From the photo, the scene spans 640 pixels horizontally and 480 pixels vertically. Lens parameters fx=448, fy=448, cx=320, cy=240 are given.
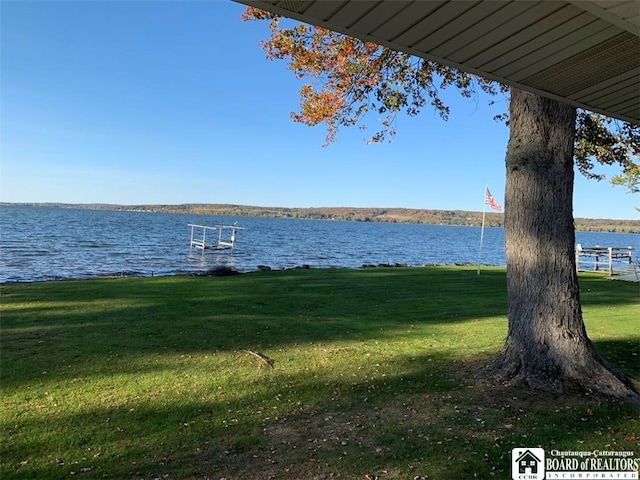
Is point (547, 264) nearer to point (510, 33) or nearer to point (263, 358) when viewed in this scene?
point (510, 33)

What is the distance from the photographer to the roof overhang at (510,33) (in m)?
2.42

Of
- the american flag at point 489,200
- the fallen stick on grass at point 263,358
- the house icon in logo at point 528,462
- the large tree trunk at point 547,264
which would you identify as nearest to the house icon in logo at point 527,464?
the house icon in logo at point 528,462

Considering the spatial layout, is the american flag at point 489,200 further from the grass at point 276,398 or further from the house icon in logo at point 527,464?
the house icon in logo at point 527,464

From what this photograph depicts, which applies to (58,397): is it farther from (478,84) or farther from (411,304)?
(478,84)

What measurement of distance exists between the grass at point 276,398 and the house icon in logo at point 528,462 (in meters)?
0.10

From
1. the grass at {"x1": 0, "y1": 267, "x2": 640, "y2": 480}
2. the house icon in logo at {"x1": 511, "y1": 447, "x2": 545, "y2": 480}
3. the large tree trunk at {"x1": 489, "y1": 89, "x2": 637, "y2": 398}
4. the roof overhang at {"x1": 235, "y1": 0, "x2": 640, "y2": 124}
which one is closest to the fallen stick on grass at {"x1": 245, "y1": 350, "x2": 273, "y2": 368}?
the grass at {"x1": 0, "y1": 267, "x2": 640, "y2": 480}

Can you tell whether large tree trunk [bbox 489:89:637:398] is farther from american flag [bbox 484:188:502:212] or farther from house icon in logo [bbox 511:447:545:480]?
american flag [bbox 484:188:502:212]

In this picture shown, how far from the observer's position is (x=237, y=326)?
282 inches

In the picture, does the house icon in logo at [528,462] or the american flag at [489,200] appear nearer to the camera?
the house icon in logo at [528,462]

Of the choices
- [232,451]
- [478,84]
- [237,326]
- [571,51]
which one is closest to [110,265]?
[237,326]

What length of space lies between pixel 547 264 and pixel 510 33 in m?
2.40

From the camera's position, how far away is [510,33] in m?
2.71

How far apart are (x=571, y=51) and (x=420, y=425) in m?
2.90

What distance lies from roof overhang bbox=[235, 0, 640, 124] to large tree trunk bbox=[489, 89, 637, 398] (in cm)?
91
